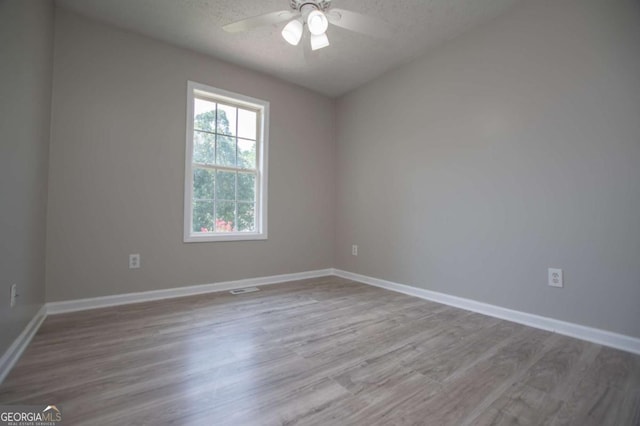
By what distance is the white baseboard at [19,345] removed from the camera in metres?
1.34

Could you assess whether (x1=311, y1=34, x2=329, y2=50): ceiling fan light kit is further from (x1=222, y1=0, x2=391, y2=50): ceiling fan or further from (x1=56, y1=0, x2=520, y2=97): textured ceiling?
(x1=56, y1=0, x2=520, y2=97): textured ceiling

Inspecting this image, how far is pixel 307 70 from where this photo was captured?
3223 mm

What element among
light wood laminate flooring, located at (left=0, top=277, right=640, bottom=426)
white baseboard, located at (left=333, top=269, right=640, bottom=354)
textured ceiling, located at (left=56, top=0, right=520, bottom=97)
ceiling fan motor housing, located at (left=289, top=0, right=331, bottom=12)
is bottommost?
light wood laminate flooring, located at (left=0, top=277, right=640, bottom=426)

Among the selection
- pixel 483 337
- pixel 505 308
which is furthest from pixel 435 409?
pixel 505 308

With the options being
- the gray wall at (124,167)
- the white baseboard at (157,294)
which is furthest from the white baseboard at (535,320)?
the gray wall at (124,167)

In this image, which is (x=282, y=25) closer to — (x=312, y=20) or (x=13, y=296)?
(x=312, y=20)

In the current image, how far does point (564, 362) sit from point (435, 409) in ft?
3.15

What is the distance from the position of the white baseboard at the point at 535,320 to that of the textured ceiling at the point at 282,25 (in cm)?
235

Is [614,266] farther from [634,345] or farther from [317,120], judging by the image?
[317,120]

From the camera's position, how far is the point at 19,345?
1550mm

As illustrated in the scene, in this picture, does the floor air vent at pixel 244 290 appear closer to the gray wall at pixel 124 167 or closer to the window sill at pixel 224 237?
the gray wall at pixel 124 167

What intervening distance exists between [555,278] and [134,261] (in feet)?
11.2

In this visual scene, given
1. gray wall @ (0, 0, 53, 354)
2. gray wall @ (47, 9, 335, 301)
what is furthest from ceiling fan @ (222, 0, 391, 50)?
gray wall @ (47, 9, 335, 301)

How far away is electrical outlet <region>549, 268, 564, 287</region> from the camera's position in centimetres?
198
